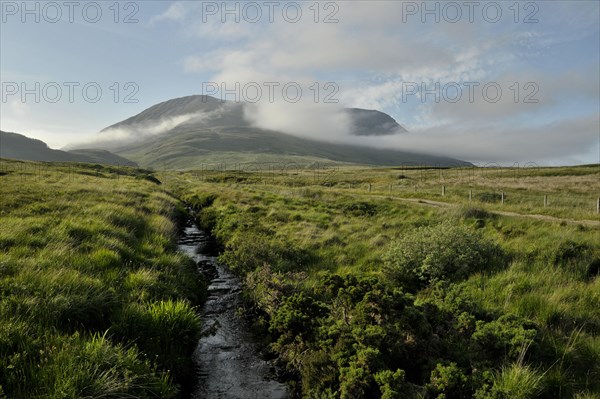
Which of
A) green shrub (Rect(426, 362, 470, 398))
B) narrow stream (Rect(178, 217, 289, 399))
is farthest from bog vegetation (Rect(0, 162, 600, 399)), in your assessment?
narrow stream (Rect(178, 217, 289, 399))

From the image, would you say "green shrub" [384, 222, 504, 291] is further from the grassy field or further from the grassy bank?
the grassy bank

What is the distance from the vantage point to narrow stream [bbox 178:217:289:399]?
7454 mm

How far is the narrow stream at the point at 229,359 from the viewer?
24.5 feet

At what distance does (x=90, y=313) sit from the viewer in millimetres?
7738

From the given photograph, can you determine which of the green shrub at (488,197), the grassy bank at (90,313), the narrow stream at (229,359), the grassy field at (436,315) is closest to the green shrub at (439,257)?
the grassy field at (436,315)

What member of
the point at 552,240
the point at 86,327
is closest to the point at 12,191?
the point at 86,327

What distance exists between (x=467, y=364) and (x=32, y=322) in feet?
27.0

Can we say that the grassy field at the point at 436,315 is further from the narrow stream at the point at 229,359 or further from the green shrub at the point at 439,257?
the narrow stream at the point at 229,359

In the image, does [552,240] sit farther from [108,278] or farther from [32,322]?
[32,322]

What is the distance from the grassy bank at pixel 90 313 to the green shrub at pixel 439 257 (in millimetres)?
7099

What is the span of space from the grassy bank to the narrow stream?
1.80ft

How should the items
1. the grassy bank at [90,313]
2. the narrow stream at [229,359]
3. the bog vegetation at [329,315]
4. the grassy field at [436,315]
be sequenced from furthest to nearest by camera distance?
the narrow stream at [229,359], the grassy field at [436,315], the bog vegetation at [329,315], the grassy bank at [90,313]

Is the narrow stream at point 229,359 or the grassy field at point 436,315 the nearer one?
the grassy field at point 436,315

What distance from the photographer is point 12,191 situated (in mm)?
23281
